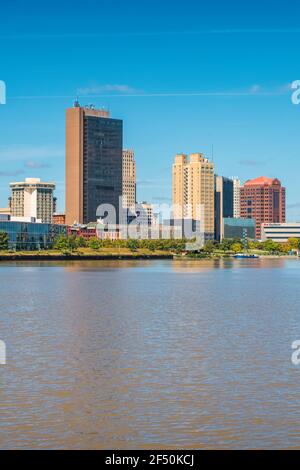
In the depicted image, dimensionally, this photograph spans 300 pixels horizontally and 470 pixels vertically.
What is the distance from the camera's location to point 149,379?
2912cm

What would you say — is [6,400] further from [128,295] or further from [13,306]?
[128,295]

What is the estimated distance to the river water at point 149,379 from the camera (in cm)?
2198

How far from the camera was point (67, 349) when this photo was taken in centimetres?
3616

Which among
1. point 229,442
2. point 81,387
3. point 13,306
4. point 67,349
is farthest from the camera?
point 13,306

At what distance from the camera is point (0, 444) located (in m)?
20.9

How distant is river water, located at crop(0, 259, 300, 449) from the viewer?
72.1 feet

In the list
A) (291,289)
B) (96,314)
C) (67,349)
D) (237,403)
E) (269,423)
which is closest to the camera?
(269,423)

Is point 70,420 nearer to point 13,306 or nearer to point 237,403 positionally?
point 237,403

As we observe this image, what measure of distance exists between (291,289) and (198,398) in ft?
192

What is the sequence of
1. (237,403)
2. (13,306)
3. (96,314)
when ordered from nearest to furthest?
(237,403) → (96,314) → (13,306)

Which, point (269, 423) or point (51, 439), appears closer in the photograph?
point (51, 439)
